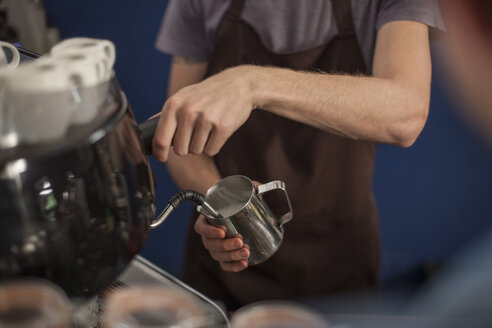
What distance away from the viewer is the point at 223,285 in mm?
1351

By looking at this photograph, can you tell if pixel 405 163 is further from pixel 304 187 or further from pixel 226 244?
pixel 226 244

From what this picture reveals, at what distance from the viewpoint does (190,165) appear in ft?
3.81

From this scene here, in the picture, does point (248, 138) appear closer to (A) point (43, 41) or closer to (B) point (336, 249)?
(B) point (336, 249)

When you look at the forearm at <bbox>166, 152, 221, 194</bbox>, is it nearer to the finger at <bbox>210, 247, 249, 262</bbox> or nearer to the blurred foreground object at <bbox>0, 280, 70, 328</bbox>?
the finger at <bbox>210, 247, 249, 262</bbox>

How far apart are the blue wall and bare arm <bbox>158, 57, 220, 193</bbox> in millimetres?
568

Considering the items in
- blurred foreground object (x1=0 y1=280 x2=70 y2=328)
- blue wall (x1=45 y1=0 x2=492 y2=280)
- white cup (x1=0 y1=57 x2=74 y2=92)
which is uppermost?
white cup (x1=0 y1=57 x2=74 y2=92)

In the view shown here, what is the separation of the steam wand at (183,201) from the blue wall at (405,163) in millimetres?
1218

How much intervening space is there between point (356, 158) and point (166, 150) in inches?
30.1

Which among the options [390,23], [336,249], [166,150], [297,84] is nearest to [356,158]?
[336,249]

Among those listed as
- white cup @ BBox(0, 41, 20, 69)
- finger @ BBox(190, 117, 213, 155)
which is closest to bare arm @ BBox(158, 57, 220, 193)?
finger @ BBox(190, 117, 213, 155)

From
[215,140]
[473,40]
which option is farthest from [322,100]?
[473,40]

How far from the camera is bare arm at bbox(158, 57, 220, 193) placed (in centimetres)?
114

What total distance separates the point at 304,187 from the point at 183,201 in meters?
0.67

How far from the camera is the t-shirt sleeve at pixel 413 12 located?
3.37 ft
